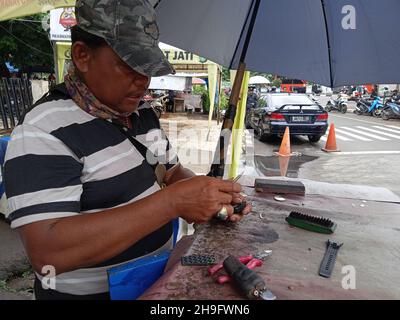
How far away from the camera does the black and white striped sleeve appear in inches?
36.1

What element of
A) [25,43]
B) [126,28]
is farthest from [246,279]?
[25,43]

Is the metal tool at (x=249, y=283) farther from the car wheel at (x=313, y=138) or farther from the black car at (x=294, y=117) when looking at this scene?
the car wheel at (x=313, y=138)

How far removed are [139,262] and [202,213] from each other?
0.93 ft

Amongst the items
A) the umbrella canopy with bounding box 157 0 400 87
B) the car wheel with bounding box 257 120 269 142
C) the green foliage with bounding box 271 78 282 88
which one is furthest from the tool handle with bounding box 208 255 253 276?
the green foliage with bounding box 271 78 282 88

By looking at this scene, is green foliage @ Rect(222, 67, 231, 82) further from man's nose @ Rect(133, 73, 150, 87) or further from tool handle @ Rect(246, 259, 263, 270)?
tool handle @ Rect(246, 259, 263, 270)

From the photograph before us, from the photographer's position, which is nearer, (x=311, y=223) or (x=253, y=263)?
(x=253, y=263)

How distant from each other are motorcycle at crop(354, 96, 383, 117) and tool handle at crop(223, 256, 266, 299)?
1936cm

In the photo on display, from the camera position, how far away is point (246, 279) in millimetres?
1022

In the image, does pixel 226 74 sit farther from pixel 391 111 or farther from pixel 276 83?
pixel 276 83

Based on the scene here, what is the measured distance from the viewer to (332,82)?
7.54ft

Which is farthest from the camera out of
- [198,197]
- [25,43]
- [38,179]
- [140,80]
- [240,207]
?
[25,43]

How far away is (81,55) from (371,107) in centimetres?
2046

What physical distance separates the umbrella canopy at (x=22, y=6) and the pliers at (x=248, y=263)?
82.5 inches
